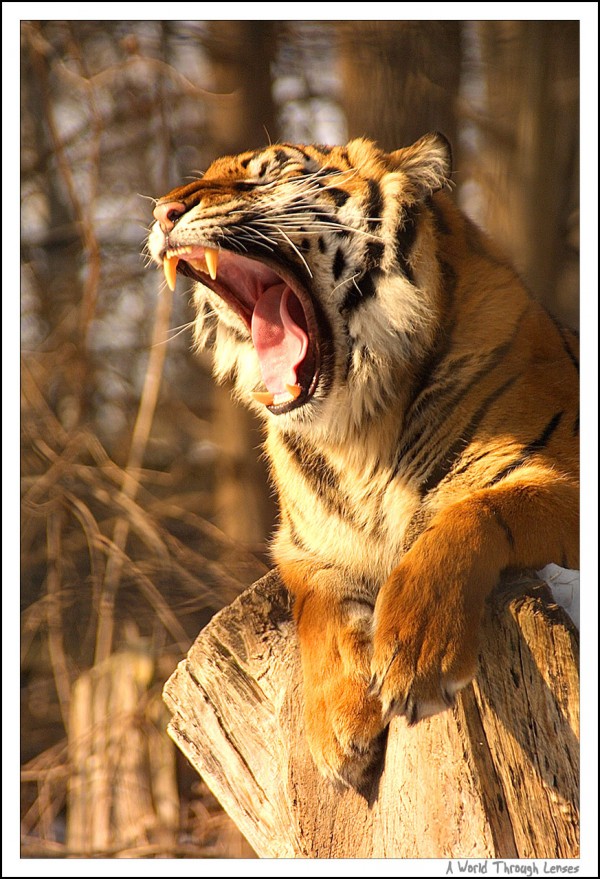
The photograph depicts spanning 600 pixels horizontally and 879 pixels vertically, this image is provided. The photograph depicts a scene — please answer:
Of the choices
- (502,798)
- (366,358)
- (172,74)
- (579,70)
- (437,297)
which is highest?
(172,74)

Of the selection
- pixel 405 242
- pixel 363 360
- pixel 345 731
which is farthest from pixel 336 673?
pixel 405 242

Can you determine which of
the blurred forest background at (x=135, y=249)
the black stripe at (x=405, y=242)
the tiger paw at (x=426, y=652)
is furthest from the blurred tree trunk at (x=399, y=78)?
the tiger paw at (x=426, y=652)

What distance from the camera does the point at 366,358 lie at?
154 cm

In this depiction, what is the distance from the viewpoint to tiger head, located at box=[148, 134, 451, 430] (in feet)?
5.00

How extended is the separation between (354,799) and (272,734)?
20 centimetres

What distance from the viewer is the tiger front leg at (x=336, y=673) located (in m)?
1.42

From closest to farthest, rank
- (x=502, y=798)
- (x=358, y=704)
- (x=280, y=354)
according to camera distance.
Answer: (x=502, y=798)
(x=358, y=704)
(x=280, y=354)

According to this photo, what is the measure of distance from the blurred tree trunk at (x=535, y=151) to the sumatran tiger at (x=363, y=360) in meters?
0.26

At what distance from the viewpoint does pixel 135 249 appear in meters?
1.99

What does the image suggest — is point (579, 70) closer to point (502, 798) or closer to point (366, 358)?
point (366, 358)

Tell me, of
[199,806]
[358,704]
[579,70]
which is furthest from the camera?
[199,806]

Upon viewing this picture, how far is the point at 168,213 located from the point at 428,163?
464 millimetres

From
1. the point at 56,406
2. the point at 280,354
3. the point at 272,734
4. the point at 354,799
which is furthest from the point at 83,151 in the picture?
the point at 354,799

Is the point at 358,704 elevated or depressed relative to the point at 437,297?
depressed
